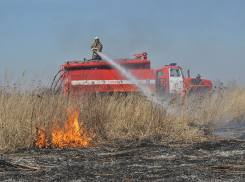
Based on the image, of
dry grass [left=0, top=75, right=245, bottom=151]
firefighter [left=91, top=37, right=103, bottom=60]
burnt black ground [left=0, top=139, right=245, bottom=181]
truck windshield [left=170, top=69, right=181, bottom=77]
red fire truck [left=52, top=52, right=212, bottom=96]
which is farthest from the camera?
truck windshield [left=170, top=69, right=181, bottom=77]

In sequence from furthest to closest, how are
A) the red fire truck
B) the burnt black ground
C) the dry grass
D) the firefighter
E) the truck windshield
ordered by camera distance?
the truck windshield < the firefighter < the red fire truck < the dry grass < the burnt black ground

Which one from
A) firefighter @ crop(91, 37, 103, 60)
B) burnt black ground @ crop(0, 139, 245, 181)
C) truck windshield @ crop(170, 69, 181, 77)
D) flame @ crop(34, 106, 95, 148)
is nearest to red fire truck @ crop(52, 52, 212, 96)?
firefighter @ crop(91, 37, 103, 60)

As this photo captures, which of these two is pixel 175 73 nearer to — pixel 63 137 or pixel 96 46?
pixel 96 46

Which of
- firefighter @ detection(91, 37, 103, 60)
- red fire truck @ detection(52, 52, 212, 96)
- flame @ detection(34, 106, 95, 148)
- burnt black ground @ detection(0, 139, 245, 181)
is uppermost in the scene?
firefighter @ detection(91, 37, 103, 60)

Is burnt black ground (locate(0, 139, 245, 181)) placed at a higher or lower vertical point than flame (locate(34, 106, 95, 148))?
lower

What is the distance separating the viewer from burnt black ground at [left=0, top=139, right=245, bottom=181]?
11.8 feet

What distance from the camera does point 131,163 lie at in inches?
170

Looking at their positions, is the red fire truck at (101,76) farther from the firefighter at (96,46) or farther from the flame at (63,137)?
the flame at (63,137)

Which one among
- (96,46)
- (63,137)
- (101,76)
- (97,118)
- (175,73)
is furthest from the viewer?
(175,73)

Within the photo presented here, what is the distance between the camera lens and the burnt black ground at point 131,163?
3.61m

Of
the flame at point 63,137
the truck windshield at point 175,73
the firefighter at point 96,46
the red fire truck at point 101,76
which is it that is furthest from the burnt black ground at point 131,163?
the truck windshield at point 175,73

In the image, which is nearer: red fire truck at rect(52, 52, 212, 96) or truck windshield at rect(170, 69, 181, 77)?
red fire truck at rect(52, 52, 212, 96)

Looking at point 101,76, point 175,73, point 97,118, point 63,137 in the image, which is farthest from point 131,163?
point 175,73

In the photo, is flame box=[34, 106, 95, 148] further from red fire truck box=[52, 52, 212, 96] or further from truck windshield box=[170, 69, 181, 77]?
truck windshield box=[170, 69, 181, 77]
